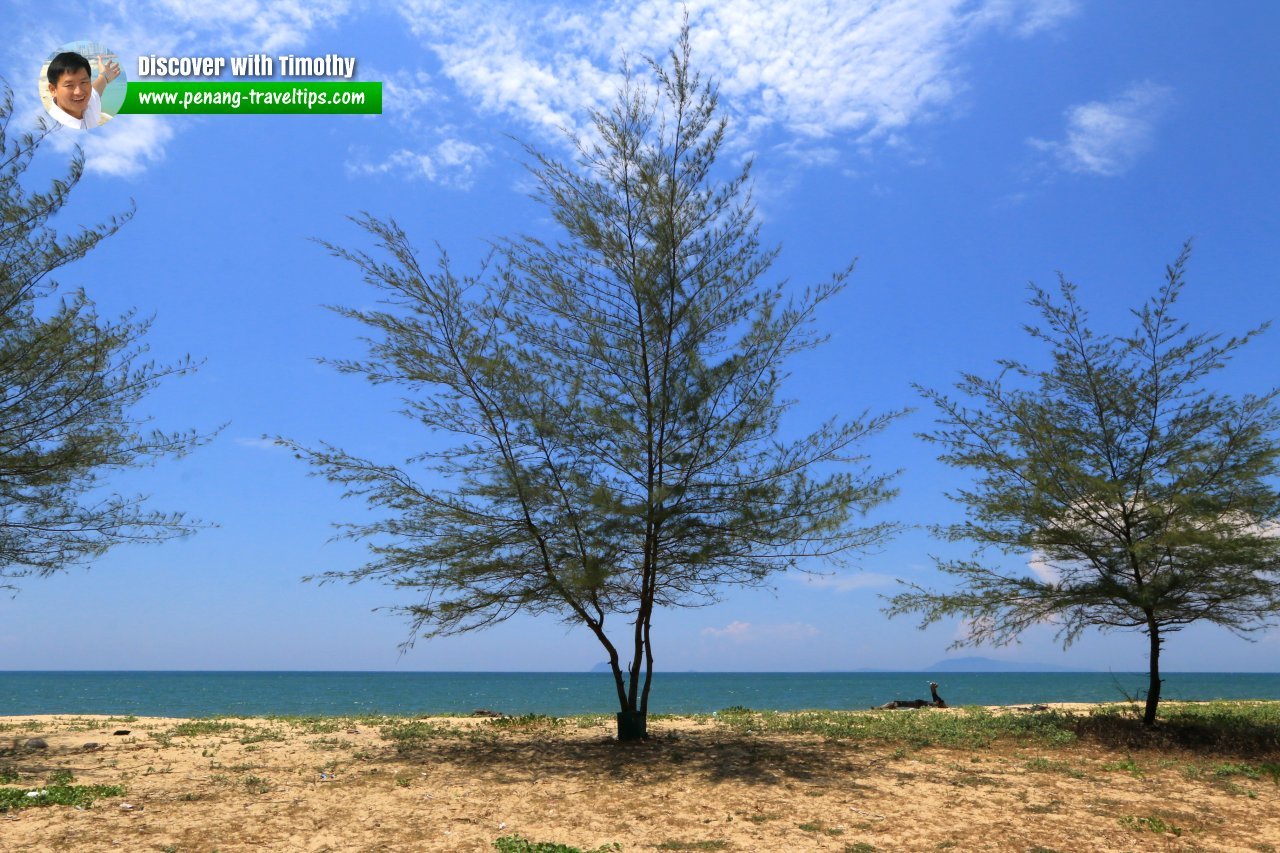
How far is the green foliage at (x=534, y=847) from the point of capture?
7109 mm

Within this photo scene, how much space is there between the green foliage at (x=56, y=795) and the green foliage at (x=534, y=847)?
462 centimetres

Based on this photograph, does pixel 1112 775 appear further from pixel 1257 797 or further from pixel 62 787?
pixel 62 787

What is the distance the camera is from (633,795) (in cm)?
940

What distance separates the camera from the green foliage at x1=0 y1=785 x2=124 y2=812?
8.67 m

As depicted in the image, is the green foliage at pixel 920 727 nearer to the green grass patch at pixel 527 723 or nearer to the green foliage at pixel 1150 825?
the green grass patch at pixel 527 723

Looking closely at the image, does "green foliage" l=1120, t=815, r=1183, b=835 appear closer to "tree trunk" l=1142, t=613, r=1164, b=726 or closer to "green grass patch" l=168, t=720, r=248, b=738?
"tree trunk" l=1142, t=613, r=1164, b=726

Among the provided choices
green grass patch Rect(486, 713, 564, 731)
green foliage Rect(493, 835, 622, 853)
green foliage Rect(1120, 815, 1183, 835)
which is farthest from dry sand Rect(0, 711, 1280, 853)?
green grass patch Rect(486, 713, 564, 731)

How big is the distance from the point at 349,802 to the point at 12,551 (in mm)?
7769

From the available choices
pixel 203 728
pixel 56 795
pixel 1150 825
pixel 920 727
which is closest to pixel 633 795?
pixel 1150 825

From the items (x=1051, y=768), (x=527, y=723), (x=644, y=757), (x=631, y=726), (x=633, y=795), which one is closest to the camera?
(x=633, y=795)

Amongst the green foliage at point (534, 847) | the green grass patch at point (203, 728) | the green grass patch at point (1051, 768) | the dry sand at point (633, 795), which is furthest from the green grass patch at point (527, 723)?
the green grass patch at point (1051, 768)

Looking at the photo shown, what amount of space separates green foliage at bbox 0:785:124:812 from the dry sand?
0.19 m

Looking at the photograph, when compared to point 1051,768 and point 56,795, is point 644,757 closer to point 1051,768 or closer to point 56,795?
point 1051,768

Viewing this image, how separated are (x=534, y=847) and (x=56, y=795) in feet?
18.2
